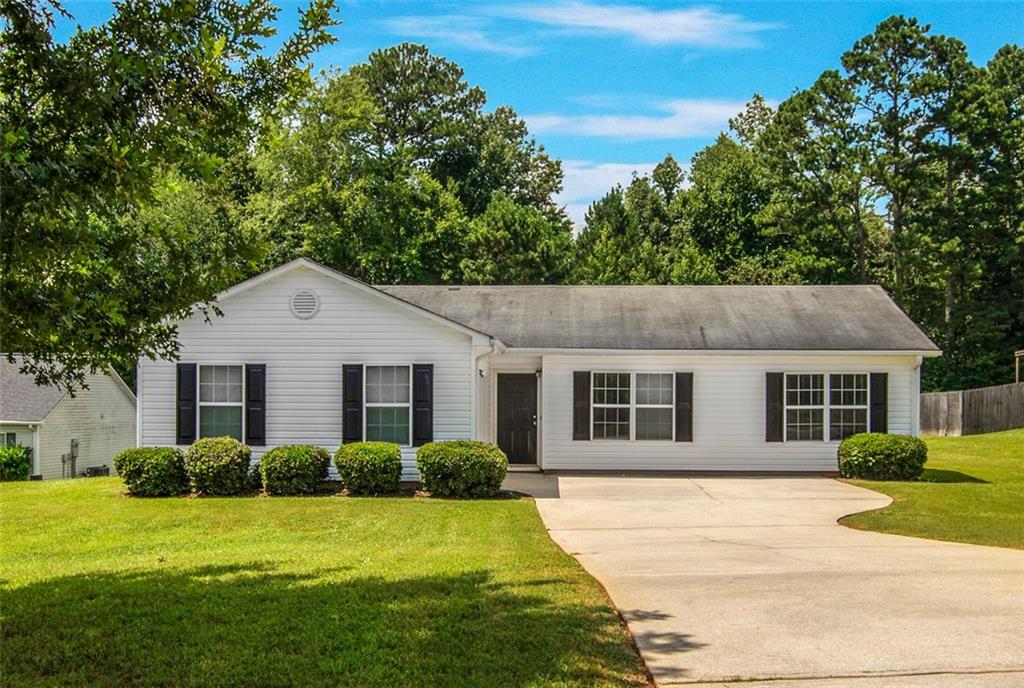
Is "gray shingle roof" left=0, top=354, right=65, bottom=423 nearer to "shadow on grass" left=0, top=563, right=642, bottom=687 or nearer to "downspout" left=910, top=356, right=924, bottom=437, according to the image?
"downspout" left=910, top=356, right=924, bottom=437

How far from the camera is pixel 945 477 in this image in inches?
760

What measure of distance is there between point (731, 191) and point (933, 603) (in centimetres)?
3711

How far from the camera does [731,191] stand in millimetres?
43562

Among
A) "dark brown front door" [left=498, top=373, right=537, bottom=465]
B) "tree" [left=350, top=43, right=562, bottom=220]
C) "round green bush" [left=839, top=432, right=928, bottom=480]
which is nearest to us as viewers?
"round green bush" [left=839, top=432, right=928, bottom=480]

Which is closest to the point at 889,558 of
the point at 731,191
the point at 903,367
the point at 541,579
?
the point at 541,579

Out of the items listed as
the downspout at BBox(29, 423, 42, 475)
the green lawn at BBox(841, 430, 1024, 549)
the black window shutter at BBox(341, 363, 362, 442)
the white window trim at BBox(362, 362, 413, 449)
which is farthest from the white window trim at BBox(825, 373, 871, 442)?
the downspout at BBox(29, 423, 42, 475)

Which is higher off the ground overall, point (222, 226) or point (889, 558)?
point (222, 226)

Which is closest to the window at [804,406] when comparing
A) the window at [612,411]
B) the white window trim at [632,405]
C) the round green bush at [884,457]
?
the round green bush at [884,457]

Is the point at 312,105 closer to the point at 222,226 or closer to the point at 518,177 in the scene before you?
the point at 222,226

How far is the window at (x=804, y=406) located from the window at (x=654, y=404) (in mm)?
2341

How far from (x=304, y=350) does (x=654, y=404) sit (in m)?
6.93

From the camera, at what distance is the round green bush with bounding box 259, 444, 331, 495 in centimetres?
1622

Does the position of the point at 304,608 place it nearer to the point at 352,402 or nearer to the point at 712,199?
the point at 352,402

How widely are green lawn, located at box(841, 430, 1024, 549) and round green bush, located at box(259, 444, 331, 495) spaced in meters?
8.31
